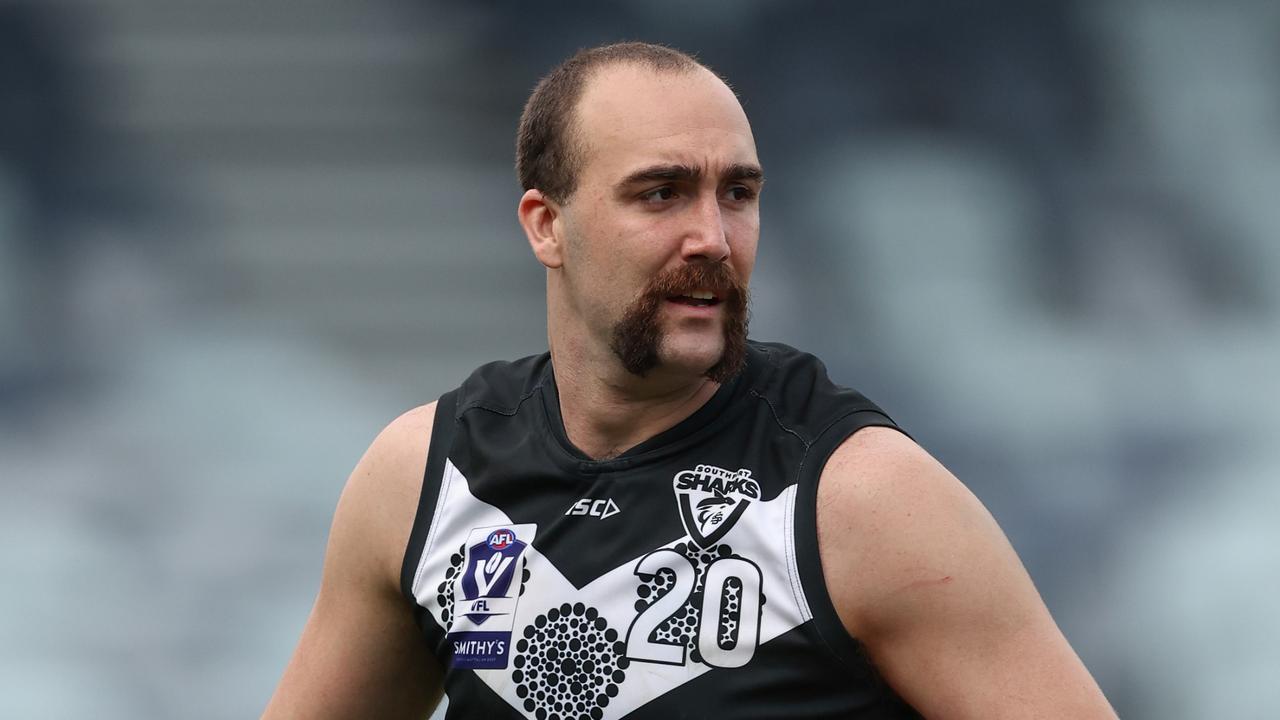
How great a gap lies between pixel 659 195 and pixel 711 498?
0.44 metres

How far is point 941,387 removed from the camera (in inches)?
191

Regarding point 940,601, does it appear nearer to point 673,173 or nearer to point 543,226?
point 673,173

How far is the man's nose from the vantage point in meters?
2.21

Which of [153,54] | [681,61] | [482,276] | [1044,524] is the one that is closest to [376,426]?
[482,276]

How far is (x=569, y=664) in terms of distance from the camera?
7.30ft

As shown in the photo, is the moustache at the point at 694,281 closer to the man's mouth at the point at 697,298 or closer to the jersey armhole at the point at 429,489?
the man's mouth at the point at 697,298

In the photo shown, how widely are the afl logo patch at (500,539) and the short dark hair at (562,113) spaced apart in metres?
0.51

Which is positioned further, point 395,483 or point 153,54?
point 153,54

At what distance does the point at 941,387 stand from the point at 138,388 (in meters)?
2.53

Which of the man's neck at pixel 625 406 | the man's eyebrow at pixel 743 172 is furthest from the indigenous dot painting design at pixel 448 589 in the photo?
the man's eyebrow at pixel 743 172

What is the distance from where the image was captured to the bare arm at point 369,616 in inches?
97.9

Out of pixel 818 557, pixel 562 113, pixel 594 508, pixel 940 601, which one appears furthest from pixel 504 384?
pixel 940 601

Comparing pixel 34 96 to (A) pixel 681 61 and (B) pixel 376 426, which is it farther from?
(A) pixel 681 61

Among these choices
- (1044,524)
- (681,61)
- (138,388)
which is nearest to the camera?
(681,61)
